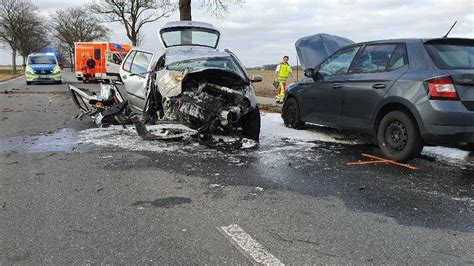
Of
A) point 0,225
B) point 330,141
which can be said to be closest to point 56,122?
point 330,141

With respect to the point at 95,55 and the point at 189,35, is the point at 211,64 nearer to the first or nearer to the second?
the point at 189,35

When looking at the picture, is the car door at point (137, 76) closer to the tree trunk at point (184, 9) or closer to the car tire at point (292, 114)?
the car tire at point (292, 114)

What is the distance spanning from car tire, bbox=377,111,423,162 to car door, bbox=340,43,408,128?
0.29 metres

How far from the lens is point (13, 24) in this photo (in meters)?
57.6

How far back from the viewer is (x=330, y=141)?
8.20 meters

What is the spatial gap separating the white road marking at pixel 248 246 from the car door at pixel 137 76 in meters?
5.45

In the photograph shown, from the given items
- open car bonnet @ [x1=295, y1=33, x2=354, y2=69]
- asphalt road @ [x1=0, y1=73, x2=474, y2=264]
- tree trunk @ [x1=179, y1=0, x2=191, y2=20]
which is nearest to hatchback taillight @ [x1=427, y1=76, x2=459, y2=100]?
asphalt road @ [x1=0, y1=73, x2=474, y2=264]

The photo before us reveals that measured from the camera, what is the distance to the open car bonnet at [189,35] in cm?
→ 1192

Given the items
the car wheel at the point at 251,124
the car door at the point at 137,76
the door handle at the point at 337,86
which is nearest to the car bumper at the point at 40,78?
the car door at the point at 137,76

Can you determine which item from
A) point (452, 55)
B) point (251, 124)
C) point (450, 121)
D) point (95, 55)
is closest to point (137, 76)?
point (251, 124)

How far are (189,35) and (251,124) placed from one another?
16.9ft

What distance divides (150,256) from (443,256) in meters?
2.16

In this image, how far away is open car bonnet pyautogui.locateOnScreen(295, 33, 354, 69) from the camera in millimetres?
11500

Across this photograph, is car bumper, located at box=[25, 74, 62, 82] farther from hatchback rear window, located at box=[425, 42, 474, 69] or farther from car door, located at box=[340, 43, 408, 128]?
hatchback rear window, located at box=[425, 42, 474, 69]
